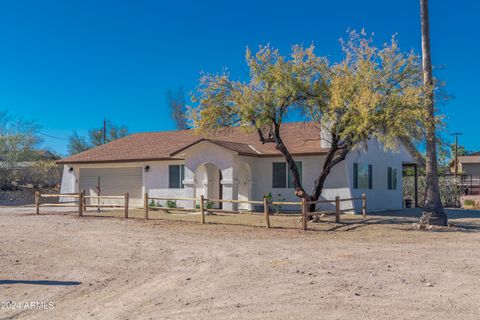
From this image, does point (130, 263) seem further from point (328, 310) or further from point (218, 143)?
point (218, 143)

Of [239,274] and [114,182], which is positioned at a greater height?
[114,182]

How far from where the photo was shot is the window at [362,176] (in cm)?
2270

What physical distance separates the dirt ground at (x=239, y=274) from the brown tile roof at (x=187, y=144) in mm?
7939

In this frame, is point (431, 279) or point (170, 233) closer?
point (431, 279)

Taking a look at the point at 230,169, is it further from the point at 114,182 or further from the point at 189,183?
the point at 114,182

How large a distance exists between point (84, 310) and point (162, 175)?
19387mm

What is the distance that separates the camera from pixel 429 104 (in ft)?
55.5

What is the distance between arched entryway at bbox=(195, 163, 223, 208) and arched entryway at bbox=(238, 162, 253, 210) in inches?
53.2

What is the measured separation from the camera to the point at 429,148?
683 inches

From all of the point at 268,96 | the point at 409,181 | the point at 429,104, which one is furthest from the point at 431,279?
the point at 409,181

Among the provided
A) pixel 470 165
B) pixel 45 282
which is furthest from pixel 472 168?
pixel 45 282

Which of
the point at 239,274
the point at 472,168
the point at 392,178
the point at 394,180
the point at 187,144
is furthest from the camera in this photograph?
the point at 472,168

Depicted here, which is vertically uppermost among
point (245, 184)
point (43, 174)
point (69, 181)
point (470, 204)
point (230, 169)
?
point (43, 174)

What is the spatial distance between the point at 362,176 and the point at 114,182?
13.9m
